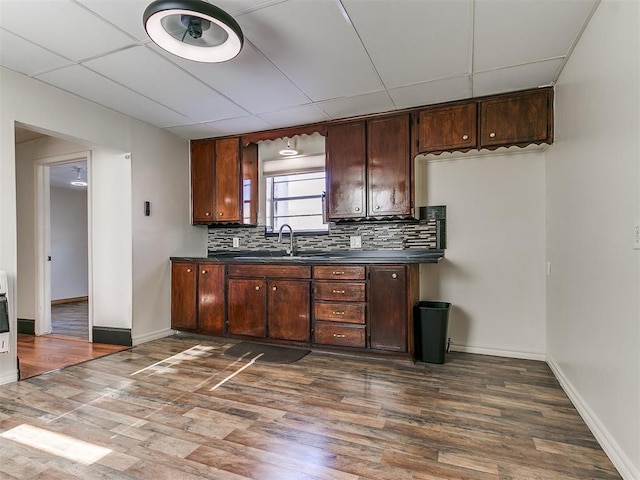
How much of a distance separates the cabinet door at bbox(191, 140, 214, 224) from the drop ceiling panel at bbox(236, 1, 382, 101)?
1797 mm

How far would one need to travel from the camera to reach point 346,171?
3.61 meters

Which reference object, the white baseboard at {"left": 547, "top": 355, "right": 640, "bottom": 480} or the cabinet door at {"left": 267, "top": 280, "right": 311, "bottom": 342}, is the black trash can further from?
the cabinet door at {"left": 267, "top": 280, "right": 311, "bottom": 342}

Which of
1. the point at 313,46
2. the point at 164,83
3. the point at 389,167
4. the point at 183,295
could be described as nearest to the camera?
the point at 313,46

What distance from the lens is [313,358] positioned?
125 inches

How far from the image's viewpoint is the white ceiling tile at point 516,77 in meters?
2.56


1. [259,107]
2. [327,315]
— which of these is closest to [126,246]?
[259,107]

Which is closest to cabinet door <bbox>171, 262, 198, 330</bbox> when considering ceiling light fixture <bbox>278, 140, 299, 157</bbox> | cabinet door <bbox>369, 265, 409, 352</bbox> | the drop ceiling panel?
ceiling light fixture <bbox>278, 140, 299, 157</bbox>

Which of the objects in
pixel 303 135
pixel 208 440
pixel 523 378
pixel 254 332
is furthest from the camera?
pixel 303 135

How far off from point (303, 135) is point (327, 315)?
205 cm

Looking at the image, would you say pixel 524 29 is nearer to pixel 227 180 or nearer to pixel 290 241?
pixel 290 241

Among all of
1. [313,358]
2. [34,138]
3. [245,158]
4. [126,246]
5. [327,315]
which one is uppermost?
[34,138]

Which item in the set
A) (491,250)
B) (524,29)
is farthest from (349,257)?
(524,29)

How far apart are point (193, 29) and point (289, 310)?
240 centimetres

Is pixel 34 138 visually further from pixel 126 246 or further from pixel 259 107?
pixel 259 107
